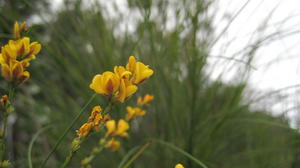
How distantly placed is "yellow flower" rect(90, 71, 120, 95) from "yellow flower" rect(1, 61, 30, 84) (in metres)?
0.09

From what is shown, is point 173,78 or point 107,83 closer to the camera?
point 107,83

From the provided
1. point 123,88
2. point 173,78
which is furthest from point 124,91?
point 173,78

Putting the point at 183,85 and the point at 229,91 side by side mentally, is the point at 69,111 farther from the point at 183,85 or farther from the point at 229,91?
the point at 229,91

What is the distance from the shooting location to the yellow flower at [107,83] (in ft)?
1.05

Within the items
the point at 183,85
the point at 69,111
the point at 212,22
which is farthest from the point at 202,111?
the point at 69,111

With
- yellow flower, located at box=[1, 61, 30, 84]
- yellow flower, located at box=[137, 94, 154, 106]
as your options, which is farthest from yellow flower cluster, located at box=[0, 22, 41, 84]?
yellow flower, located at box=[137, 94, 154, 106]

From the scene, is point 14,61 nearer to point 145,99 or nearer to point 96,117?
point 96,117

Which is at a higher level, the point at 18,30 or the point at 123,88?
the point at 18,30

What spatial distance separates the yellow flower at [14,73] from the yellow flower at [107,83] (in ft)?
0.29

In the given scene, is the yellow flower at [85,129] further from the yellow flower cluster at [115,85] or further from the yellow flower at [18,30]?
the yellow flower at [18,30]

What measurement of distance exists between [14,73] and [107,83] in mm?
113

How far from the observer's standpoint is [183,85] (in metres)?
0.83

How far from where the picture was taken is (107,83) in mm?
321

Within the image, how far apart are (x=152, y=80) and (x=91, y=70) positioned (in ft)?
0.70
